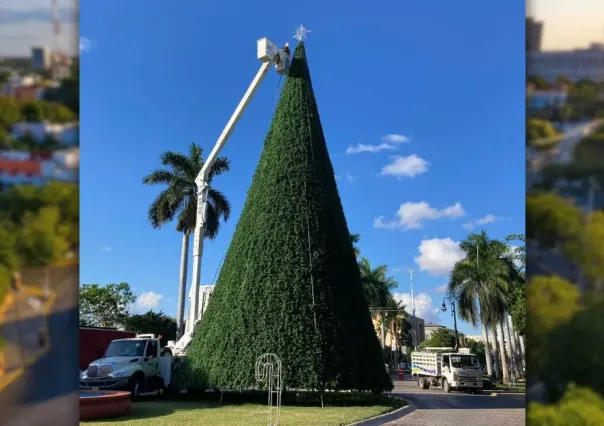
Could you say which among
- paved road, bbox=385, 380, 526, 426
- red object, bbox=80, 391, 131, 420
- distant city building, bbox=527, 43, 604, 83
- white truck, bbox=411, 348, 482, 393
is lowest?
white truck, bbox=411, 348, 482, 393

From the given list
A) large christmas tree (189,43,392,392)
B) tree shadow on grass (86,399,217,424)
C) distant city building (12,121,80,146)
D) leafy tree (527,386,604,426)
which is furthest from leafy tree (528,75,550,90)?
large christmas tree (189,43,392,392)

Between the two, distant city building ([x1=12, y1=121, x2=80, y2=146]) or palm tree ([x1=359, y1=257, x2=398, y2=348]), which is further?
palm tree ([x1=359, y1=257, x2=398, y2=348])

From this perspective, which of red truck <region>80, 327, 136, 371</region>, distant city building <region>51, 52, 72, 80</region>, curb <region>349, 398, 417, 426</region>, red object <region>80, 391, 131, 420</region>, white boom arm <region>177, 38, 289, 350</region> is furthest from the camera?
red truck <region>80, 327, 136, 371</region>

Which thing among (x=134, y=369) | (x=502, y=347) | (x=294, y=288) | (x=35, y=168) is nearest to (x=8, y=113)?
(x=35, y=168)

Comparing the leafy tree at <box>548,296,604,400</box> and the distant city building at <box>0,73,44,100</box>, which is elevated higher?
the distant city building at <box>0,73,44,100</box>

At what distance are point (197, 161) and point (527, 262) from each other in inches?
1250

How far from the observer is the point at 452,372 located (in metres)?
25.2

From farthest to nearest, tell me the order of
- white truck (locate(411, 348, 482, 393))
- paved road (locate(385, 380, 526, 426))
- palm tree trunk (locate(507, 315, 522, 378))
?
palm tree trunk (locate(507, 315, 522, 378)), white truck (locate(411, 348, 482, 393)), paved road (locate(385, 380, 526, 426))

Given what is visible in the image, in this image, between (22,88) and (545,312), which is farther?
(22,88)

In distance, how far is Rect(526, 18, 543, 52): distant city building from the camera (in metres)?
2.94

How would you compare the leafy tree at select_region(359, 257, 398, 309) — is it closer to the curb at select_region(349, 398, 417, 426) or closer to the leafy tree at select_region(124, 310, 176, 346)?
the leafy tree at select_region(124, 310, 176, 346)

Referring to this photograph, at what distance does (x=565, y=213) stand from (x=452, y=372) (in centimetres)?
2425

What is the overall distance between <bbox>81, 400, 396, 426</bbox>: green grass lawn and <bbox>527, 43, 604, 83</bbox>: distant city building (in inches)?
377

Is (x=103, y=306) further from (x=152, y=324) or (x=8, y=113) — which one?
(x=8, y=113)
